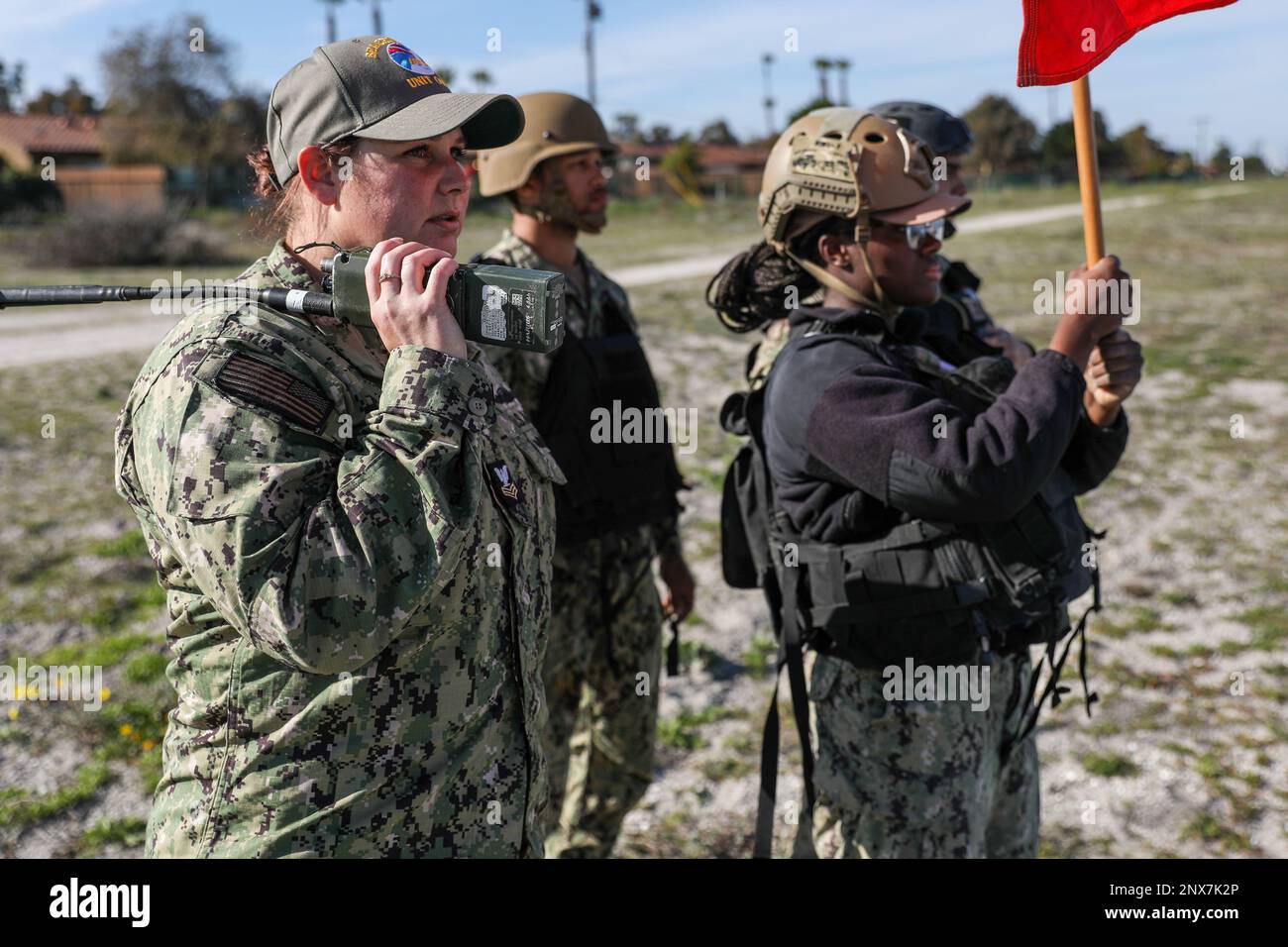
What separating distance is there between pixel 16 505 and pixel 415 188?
605cm

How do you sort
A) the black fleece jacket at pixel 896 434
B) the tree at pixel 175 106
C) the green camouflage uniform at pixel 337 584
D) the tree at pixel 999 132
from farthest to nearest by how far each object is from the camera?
the tree at pixel 999 132, the tree at pixel 175 106, the black fleece jacket at pixel 896 434, the green camouflage uniform at pixel 337 584

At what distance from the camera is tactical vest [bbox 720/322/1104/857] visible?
252 cm

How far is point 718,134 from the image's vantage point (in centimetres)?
6200

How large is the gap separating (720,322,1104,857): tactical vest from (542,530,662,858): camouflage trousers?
881 millimetres

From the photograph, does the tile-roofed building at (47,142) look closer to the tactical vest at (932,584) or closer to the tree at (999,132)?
the tree at (999,132)

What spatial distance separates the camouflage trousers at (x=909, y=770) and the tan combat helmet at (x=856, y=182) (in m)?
0.98

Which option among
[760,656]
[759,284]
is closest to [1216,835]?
[760,656]

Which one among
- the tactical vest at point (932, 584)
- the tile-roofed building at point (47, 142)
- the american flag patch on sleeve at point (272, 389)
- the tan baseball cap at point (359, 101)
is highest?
the tile-roofed building at point (47, 142)

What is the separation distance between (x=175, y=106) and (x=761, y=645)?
37.5 meters

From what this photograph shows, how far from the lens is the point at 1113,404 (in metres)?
2.75

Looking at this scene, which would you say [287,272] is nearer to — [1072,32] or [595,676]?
[1072,32]

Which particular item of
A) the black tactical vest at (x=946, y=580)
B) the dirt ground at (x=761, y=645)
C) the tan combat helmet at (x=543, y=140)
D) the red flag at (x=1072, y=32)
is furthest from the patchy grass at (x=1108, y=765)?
the tan combat helmet at (x=543, y=140)

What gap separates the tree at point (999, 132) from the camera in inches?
1818

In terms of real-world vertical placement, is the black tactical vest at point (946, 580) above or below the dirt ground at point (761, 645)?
above
